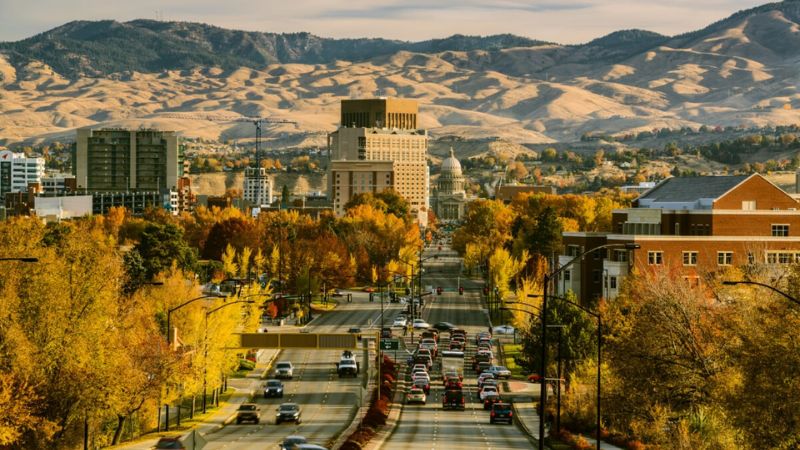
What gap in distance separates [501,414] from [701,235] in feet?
156

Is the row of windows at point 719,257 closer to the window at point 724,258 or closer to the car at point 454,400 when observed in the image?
the window at point 724,258

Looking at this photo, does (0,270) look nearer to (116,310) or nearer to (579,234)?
(116,310)

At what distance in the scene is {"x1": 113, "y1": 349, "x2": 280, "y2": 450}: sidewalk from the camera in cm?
8158

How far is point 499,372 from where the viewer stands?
383 feet

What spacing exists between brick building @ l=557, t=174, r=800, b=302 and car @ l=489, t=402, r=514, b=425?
117 ft

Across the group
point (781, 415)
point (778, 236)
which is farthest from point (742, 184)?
point (781, 415)

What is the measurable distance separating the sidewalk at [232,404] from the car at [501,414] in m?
15.6

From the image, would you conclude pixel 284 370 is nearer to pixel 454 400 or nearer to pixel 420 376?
pixel 420 376

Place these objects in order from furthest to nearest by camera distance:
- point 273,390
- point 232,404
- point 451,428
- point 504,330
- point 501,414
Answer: point 504,330
point 273,390
point 232,404
point 501,414
point 451,428

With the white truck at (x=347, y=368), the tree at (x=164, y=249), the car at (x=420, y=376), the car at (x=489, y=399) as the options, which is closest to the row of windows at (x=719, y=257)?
the white truck at (x=347, y=368)

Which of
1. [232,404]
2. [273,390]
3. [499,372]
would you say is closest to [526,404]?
[499,372]

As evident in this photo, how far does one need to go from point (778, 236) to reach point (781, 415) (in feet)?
264

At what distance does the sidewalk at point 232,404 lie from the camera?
3212 inches

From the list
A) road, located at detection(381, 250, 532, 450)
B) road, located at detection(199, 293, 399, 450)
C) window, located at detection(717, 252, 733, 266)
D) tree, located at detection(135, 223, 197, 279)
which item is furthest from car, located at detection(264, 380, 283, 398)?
tree, located at detection(135, 223, 197, 279)
